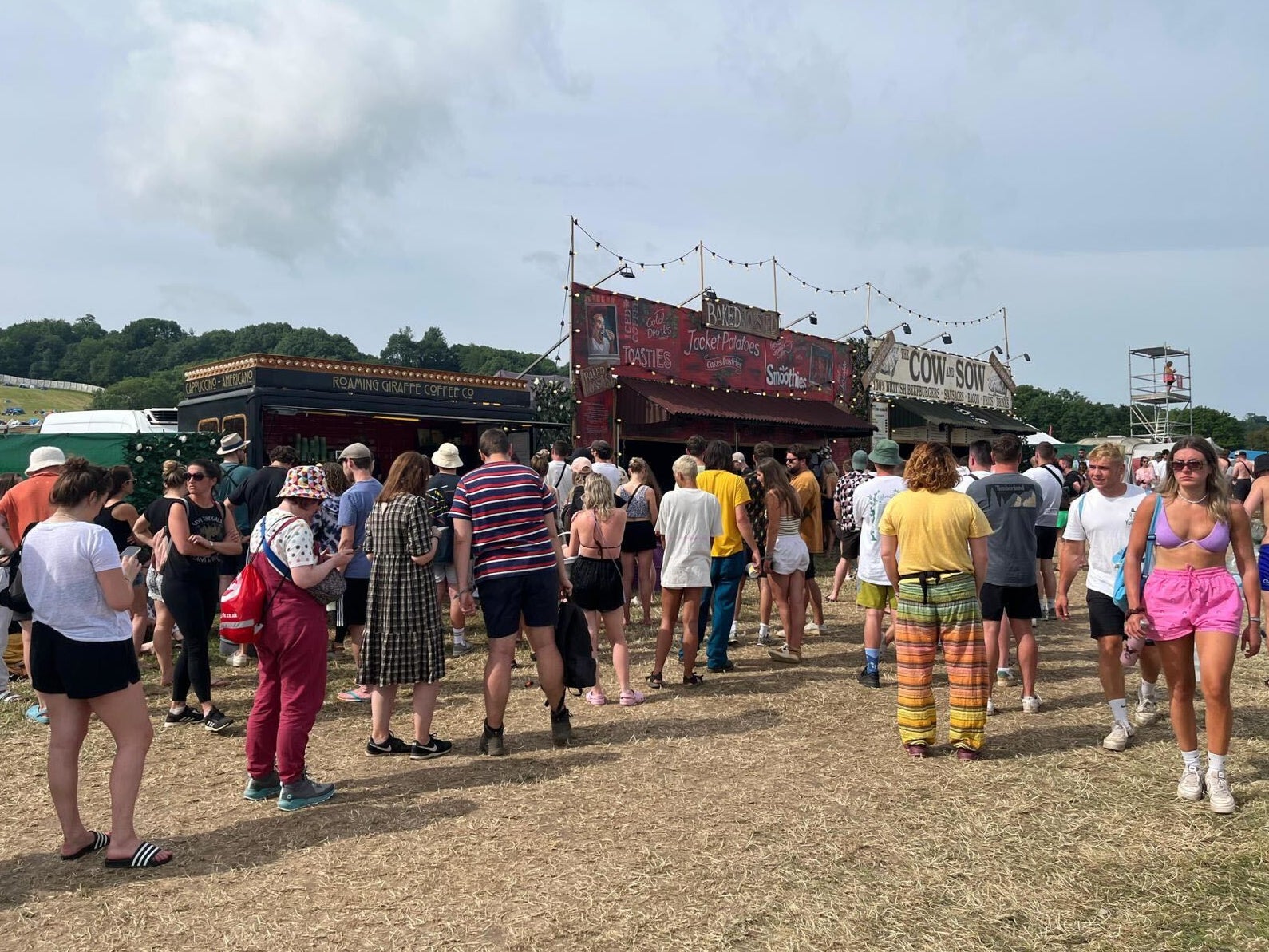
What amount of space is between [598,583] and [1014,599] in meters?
2.73

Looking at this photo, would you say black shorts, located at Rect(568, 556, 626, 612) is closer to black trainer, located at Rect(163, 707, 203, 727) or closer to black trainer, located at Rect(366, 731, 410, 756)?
black trainer, located at Rect(366, 731, 410, 756)

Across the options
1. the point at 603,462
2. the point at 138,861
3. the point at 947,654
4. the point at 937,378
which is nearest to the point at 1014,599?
the point at 947,654

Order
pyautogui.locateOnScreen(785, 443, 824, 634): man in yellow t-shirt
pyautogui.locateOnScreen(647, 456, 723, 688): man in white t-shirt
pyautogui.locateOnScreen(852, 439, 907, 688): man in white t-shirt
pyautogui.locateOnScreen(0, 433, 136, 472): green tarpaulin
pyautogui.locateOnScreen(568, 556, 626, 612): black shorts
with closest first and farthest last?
pyautogui.locateOnScreen(568, 556, 626, 612): black shorts → pyautogui.locateOnScreen(647, 456, 723, 688): man in white t-shirt → pyautogui.locateOnScreen(852, 439, 907, 688): man in white t-shirt → pyautogui.locateOnScreen(785, 443, 824, 634): man in yellow t-shirt → pyautogui.locateOnScreen(0, 433, 136, 472): green tarpaulin

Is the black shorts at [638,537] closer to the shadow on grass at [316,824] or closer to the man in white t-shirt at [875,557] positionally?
the man in white t-shirt at [875,557]

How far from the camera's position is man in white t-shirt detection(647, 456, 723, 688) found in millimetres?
6527

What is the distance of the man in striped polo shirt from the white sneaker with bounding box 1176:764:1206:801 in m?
3.21

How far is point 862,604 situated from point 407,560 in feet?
11.2

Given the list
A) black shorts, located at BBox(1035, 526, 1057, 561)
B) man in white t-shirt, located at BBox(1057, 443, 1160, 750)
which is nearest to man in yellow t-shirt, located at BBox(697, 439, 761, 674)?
man in white t-shirt, located at BBox(1057, 443, 1160, 750)

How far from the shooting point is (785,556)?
24.7 ft

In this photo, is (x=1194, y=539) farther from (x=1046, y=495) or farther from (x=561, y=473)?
(x=561, y=473)

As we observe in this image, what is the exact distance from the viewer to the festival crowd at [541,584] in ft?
12.8

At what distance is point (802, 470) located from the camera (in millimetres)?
8734

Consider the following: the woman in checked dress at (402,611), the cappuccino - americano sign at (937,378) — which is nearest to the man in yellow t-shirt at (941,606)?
the woman in checked dress at (402,611)

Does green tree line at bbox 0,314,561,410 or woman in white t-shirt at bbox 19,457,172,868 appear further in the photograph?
green tree line at bbox 0,314,561,410
